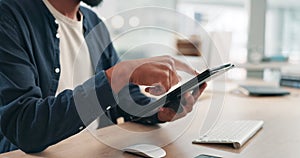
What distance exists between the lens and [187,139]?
971 millimetres

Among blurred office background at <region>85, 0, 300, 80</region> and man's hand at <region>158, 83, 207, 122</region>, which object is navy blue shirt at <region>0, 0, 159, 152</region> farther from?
blurred office background at <region>85, 0, 300, 80</region>

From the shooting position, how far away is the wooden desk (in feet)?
2.78

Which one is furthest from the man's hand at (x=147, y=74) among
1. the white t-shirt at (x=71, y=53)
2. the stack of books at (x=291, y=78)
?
the stack of books at (x=291, y=78)

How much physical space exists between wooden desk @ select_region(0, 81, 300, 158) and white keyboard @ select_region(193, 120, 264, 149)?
0.02 m

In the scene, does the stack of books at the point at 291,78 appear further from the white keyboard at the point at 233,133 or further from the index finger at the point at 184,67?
the index finger at the point at 184,67

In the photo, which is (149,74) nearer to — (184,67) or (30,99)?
A: (184,67)

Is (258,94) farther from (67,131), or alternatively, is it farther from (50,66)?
(67,131)

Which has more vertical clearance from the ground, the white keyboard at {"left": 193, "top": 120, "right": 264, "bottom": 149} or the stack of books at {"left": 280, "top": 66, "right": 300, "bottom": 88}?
the white keyboard at {"left": 193, "top": 120, "right": 264, "bottom": 149}

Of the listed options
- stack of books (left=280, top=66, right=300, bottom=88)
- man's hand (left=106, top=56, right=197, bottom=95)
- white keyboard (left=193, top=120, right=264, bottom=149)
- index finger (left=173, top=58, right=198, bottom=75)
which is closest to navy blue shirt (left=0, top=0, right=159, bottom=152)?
man's hand (left=106, top=56, right=197, bottom=95)

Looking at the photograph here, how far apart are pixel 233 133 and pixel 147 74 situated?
14.1 inches

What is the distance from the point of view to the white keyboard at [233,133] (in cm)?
91

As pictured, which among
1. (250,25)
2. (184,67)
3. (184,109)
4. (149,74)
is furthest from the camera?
(250,25)

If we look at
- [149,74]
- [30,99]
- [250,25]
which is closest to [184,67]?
[149,74]

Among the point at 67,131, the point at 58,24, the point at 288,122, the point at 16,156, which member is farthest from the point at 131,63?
the point at 288,122
